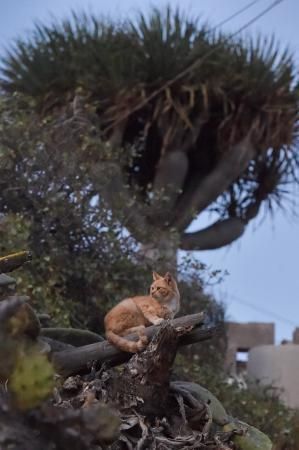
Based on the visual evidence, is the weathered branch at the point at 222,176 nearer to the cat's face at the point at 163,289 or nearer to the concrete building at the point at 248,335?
the concrete building at the point at 248,335

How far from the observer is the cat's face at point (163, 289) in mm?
4184

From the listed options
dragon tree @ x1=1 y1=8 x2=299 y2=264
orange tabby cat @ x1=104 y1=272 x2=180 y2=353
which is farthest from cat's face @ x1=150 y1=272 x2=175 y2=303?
dragon tree @ x1=1 y1=8 x2=299 y2=264

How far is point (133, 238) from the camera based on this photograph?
8.52 metres

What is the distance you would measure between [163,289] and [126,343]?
37.5 inches

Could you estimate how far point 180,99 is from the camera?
36.9ft

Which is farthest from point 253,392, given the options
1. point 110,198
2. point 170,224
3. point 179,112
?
point 179,112

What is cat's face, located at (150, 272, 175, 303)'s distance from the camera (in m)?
4.18

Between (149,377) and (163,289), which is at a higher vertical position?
(163,289)

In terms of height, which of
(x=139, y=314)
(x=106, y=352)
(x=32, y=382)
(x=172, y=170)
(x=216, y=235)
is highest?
(x=172, y=170)

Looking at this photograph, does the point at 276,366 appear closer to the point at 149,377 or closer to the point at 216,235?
the point at 216,235

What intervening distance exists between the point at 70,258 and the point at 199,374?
166 centimetres

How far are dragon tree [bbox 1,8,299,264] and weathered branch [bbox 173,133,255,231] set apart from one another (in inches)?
0.5

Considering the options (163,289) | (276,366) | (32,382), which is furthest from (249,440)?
(276,366)

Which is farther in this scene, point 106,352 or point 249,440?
point 106,352
